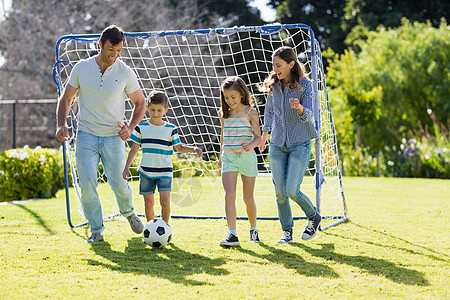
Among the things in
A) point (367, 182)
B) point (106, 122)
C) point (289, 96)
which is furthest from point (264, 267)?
point (367, 182)

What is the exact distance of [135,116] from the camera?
15.7 ft

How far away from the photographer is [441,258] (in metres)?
4.23

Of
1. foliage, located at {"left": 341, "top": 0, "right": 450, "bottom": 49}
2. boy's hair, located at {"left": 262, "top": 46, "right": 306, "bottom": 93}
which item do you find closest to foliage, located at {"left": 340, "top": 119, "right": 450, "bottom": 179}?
boy's hair, located at {"left": 262, "top": 46, "right": 306, "bottom": 93}

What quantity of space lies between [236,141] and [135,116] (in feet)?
2.89

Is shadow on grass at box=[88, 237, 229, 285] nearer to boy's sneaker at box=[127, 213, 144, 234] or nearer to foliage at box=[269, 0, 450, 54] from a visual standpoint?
boy's sneaker at box=[127, 213, 144, 234]

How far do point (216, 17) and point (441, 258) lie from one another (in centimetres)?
1739

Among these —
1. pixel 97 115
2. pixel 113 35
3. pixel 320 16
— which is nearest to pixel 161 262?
pixel 97 115

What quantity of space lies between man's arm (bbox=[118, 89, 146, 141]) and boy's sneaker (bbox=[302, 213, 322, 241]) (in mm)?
1710

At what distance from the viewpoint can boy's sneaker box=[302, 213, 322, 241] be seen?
188 inches

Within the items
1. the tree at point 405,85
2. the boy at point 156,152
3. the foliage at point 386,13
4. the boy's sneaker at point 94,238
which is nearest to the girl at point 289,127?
the boy at point 156,152

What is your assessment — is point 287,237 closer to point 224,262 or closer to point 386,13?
point 224,262

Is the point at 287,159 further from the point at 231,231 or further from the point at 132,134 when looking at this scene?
the point at 132,134

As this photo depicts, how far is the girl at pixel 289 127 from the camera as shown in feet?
15.2

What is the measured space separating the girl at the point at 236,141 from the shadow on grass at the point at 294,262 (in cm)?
35
